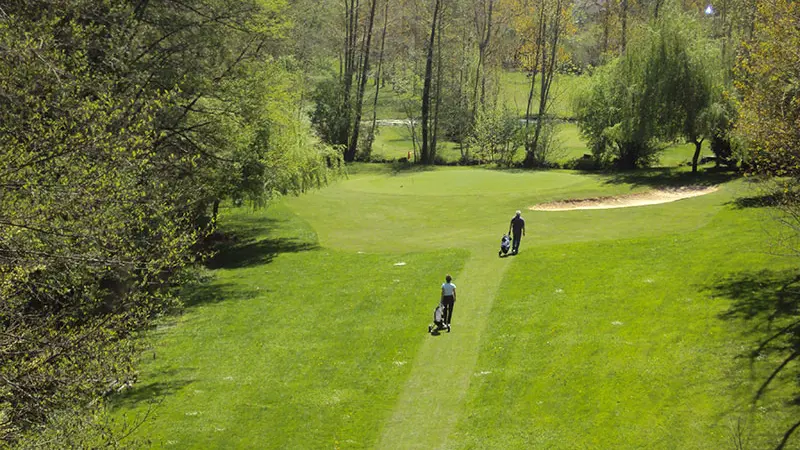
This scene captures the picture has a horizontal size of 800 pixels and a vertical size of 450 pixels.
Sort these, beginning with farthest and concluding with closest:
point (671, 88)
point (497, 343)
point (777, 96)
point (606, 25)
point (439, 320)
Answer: point (606, 25) < point (671, 88) < point (439, 320) < point (497, 343) < point (777, 96)

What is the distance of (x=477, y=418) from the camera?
2119cm

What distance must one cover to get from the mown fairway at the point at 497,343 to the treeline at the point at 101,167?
371 centimetres

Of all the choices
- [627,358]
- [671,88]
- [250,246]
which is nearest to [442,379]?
[627,358]

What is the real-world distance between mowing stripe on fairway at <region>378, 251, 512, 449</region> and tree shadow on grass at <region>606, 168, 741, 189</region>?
25.1 meters

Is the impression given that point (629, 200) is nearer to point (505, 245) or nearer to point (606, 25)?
point (505, 245)

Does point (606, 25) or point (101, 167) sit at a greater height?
point (606, 25)

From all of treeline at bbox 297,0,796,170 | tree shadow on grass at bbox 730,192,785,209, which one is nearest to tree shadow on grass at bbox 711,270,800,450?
treeline at bbox 297,0,796,170

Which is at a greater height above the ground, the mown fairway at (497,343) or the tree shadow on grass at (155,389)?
the mown fairway at (497,343)

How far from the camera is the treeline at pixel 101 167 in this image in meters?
16.2

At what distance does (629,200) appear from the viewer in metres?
48.2

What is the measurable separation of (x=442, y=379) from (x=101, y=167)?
12680 mm

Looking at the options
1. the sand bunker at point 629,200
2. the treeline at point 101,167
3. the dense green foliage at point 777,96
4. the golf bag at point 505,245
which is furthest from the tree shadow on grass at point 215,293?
the dense green foliage at point 777,96

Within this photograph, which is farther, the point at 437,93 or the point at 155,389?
the point at 437,93

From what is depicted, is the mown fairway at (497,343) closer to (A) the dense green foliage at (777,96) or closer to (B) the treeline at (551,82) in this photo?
(A) the dense green foliage at (777,96)
